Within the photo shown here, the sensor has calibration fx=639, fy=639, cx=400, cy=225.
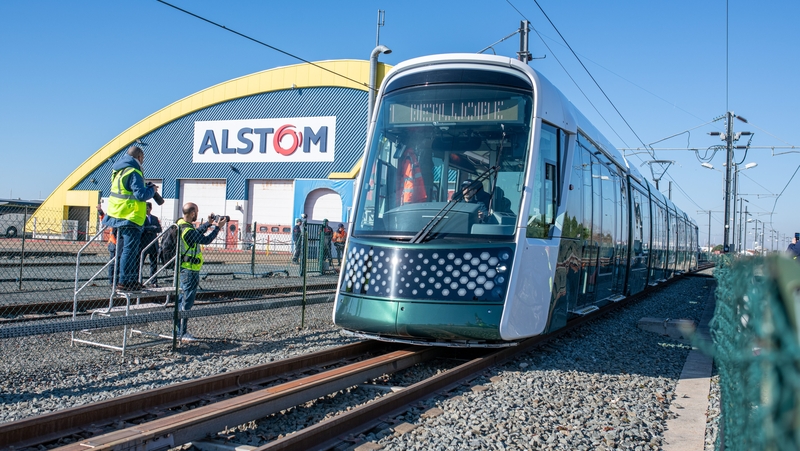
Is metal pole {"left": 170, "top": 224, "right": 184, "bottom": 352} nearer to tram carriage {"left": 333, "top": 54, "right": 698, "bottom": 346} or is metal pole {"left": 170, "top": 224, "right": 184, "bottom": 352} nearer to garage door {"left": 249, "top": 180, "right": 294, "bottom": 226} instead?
tram carriage {"left": 333, "top": 54, "right": 698, "bottom": 346}

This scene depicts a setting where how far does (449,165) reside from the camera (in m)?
7.20

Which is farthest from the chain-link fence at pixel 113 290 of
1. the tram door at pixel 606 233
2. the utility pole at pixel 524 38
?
the utility pole at pixel 524 38

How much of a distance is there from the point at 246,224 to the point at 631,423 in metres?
33.9

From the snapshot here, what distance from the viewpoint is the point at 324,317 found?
11117 mm

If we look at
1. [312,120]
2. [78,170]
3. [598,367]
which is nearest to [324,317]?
[598,367]

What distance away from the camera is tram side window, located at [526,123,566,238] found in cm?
704

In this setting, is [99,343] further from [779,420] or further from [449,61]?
[779,420]

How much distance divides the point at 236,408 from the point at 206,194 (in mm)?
36394

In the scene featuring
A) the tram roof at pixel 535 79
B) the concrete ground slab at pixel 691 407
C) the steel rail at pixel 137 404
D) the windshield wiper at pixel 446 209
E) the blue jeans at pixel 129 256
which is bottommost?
the concrete ground slab at pixel 691 407

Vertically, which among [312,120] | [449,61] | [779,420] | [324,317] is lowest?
[324,317]

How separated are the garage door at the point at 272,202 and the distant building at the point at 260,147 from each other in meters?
0.06

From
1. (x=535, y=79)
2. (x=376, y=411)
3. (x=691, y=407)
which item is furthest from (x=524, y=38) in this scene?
(x=376, y=411)

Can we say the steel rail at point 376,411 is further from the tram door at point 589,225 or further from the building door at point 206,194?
the building door at point 206,194

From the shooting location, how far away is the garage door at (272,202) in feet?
120
